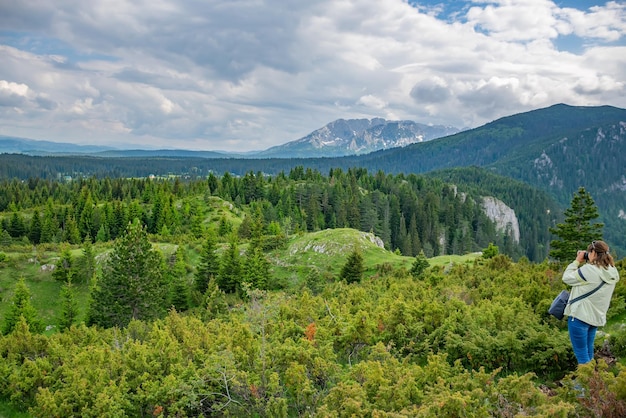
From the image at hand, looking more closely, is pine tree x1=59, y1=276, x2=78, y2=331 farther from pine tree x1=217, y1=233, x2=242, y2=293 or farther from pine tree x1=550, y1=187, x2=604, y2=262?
pine tree x1=550, y1=187, x2=604, y2=262

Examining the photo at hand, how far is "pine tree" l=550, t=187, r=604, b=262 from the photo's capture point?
1161 inches

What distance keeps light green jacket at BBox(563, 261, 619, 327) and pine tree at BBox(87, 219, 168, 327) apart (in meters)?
35.9

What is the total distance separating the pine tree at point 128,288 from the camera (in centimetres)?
3759

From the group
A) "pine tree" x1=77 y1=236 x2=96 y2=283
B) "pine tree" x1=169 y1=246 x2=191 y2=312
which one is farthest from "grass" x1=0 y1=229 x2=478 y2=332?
"pine tree" x1=169 y1=246 x2=191 y2=312

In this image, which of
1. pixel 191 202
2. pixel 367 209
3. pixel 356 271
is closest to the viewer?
pixel 356 271

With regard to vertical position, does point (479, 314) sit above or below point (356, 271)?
above

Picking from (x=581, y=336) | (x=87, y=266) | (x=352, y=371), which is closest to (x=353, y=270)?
(x=352, y=371)

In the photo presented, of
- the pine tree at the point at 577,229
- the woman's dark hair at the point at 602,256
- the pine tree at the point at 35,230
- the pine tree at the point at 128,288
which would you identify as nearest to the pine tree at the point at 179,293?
the pine tree at the point at 128,288

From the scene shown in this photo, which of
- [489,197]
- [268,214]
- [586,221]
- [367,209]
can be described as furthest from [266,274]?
[489,197]

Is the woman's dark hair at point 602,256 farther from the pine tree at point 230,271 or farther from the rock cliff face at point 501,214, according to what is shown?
the rock cliff face at point 501,214

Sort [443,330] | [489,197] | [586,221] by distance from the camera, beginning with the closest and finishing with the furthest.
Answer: [443,330]
[586,221]
[489,197]

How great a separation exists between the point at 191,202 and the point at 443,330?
83.7 m

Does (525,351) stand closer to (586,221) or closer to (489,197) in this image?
(586,221)

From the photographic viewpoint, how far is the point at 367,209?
9988 cm
